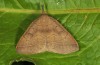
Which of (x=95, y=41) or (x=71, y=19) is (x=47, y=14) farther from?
(x=95, y=41)

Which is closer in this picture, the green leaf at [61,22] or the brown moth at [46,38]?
the green leaf at [61,22]

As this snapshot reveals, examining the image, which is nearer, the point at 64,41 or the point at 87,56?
the point at 87,56

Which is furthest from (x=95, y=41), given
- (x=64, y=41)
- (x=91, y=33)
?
(x=64, y=41)

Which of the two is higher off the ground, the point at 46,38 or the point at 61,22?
the point at 61,22

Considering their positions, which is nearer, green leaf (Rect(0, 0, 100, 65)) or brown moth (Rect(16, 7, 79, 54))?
green leaf (Rect(0, 0, 100, 65))

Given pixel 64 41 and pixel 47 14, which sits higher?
pixel 47 14
